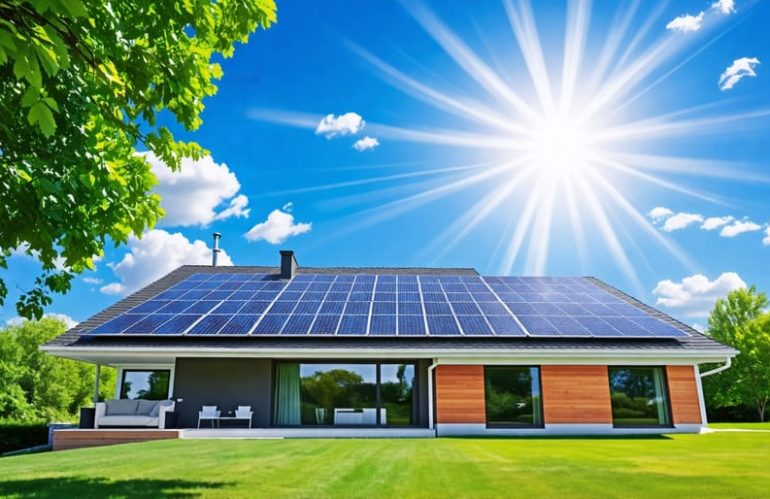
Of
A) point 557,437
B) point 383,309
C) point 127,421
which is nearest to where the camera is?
point 557,437

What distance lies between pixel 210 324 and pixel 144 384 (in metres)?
3.63

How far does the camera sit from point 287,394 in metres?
15.6

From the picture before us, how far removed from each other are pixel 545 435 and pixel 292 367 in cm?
751

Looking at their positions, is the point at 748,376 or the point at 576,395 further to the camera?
the point at 748,376

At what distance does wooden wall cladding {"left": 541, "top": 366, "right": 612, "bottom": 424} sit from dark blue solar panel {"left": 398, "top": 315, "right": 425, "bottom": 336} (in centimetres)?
365

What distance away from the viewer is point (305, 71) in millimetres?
15125

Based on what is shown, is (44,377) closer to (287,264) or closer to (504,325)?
(287,264)

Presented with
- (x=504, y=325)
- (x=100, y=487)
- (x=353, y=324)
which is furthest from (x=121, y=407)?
(x=504, y=325)

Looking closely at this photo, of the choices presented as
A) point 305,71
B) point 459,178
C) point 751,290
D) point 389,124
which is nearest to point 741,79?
point 459,178

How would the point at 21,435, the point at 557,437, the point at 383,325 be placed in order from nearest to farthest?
the point at 557,437 < the point at 383,325 < the point at 21,435

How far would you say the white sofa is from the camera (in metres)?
13.7

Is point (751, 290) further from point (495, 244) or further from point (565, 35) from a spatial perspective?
point (565, 35)

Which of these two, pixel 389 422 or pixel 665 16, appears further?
pixel 389 422

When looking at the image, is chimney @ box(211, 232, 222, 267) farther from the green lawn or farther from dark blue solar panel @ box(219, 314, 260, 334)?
the green lawn
